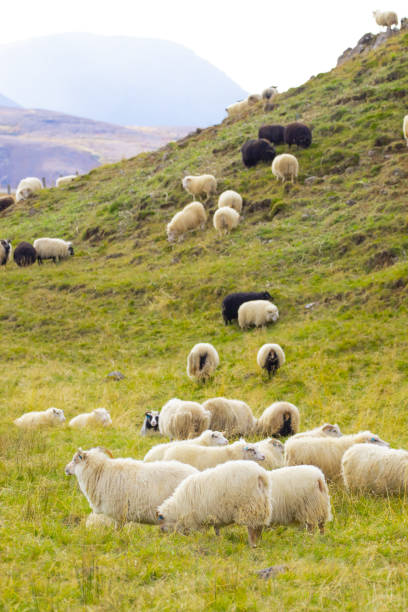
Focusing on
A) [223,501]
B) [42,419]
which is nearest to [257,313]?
[42,419]

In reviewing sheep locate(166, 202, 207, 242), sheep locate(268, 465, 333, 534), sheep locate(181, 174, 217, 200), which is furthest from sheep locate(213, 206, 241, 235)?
sheep locate(268, 465, 333, 534)

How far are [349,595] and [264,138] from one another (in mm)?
25732

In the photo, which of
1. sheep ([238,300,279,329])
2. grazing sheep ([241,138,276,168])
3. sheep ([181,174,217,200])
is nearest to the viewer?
sheep ([238,300,279,329])

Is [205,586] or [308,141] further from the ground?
[308,141]

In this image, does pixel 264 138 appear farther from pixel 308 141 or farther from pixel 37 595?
pixel 37 595

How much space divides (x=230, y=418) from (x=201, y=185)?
1694 cm

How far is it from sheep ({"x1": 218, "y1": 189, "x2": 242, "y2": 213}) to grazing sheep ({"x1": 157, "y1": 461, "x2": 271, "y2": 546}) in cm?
1854

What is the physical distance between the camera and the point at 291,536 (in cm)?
592

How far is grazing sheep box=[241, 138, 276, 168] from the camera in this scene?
26297 millimetres

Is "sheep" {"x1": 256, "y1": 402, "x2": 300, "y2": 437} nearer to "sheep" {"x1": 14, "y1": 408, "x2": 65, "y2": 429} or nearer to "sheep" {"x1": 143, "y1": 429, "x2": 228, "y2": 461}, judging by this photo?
"sheep" {"x1": 143, "y1": 429, "x2": 228, "y2": 461}

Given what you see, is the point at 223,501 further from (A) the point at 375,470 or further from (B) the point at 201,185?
(B) the point at 201,185

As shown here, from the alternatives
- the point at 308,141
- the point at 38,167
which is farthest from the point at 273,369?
the point at 38,167

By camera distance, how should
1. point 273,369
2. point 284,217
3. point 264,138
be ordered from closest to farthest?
point 273,369, point 284,217, point 264,138

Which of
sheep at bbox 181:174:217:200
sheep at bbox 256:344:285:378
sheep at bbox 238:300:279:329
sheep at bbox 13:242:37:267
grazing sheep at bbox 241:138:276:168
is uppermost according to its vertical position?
grazing sheep at bbox 241:138:276:168
